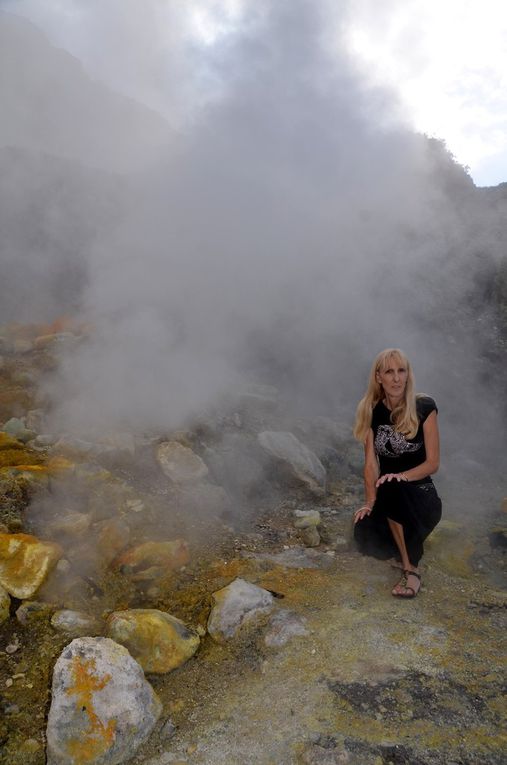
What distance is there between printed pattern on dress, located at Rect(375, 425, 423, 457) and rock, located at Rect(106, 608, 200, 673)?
1.11m

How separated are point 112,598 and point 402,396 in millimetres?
1494

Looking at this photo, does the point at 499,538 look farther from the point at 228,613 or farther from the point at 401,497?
the point at 228,613

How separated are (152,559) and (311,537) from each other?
0.87 m

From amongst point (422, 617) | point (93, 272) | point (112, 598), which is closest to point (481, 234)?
point (93, 272)

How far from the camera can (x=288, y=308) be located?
5.42m

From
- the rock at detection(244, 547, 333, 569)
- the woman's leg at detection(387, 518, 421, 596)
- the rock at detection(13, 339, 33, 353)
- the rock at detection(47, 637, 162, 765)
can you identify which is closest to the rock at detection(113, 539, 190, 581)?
the rock at detection(244, 547, 333, 569)

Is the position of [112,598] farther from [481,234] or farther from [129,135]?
[129,135]

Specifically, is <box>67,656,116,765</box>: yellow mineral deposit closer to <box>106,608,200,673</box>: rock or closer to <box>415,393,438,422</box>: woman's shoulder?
<box>106,608,200,673</box>: rock

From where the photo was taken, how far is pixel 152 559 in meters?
2.26

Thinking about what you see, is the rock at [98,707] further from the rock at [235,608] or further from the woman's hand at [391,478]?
the woman's hand at [391,478]

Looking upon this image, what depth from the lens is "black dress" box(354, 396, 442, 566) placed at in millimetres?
2152

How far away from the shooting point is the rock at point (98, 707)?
4.45 feet

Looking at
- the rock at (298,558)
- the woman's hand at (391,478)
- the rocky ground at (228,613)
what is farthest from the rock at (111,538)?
the woman's hand at (391,478)

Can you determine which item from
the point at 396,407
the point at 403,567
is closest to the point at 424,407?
the point at 396,407
